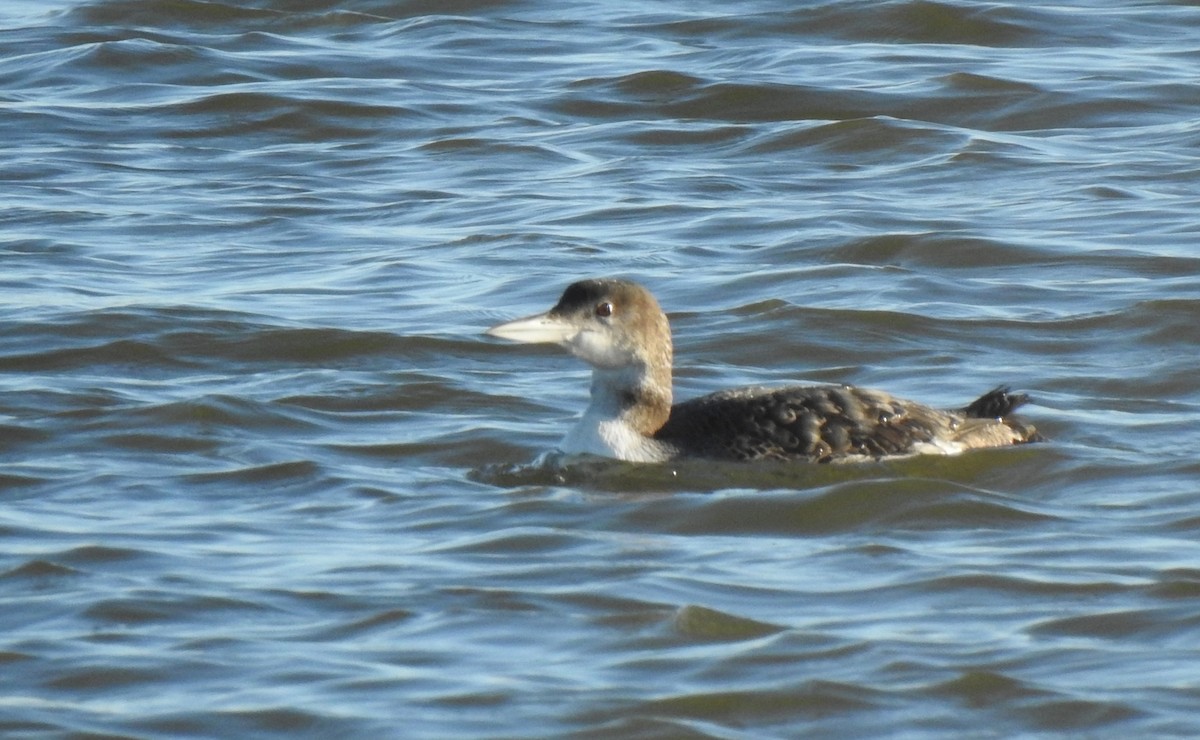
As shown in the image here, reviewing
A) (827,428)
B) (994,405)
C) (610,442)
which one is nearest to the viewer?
(827,428)

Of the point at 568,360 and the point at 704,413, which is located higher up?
the point at 704,413

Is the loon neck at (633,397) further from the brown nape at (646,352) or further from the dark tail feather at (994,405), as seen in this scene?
the dark tail feather at (994,405)

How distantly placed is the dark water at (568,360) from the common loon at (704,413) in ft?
0.35

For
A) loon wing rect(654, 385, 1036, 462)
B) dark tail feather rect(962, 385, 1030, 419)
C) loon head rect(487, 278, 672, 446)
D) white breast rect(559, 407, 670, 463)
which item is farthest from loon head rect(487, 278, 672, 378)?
dark tail feather rect(962, 385, 1030, 419)

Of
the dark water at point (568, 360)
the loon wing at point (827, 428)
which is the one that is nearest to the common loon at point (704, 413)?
the loon wing at point (827, 428)

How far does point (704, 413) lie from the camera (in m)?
8.16

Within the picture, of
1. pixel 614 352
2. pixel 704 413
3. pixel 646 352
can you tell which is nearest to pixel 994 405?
pixel 704 413

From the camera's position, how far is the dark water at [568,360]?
5.82m

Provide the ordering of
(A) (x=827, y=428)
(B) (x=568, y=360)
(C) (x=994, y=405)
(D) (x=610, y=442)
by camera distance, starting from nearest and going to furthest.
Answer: (A) (x=827, y=428)
(D) (x=610, y=442)
(C) (x=994, y=405)
(B) (x=568, y=360)

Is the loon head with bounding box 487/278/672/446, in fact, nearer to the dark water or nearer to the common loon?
the common loon

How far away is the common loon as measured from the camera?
7.94 meters

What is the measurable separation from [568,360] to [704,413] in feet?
6.21

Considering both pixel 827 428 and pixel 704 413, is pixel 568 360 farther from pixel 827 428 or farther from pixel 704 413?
pixel 827 428

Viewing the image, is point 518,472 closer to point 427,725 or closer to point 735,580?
point 735,580
